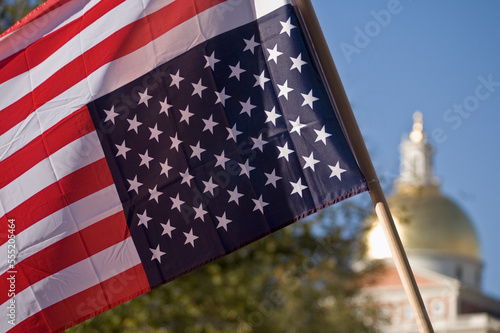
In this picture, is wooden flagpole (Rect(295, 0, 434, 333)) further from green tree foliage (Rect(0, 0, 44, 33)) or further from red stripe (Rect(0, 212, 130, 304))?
green tree foliage (Rect(0, 0, 44, 33))

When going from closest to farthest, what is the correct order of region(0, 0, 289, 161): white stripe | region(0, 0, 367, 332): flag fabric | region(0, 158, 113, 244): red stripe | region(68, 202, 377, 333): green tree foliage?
region(0, 0, 367, 332): flag fabric, region(0, 0, 289, 161): white stripe, region(0, 158, 113, 244): red stripe, region(68, 202, 377, 333): green tree foliage

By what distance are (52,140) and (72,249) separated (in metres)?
0.50

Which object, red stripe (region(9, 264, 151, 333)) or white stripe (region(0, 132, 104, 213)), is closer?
red stripe (region(9, 264, 151, 333))

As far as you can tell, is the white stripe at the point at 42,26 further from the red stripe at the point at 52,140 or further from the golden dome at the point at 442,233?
the golden dome at the point at 442,233

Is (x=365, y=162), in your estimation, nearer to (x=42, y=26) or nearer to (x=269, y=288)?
(x=42, y=26)

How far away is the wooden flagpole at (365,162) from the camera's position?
3.64 metres

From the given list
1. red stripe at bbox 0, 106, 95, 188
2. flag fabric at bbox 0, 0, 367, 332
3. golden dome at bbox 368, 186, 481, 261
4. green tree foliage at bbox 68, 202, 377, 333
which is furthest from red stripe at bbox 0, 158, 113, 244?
golden dome at bbox 368, 186, 481, 261

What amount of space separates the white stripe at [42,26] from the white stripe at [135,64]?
1.00 feet

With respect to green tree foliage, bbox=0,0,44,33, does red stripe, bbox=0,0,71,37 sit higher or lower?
lower

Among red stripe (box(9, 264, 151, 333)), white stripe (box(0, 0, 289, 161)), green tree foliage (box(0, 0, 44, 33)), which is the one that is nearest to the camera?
white stripe (box(0, 0, 289, 161))

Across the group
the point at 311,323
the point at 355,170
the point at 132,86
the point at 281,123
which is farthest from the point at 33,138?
the point at 311,323

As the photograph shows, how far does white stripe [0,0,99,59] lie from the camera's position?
4656 millimetres

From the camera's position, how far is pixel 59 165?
4.60m

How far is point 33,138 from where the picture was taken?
4.68 metres
